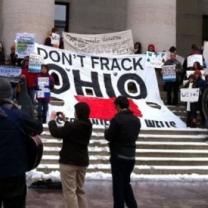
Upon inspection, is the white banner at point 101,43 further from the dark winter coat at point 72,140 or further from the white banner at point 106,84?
the dark winter coat at point 72,140

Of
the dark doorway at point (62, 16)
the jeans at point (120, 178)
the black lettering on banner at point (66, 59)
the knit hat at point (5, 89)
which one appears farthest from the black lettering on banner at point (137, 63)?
the knit hat at point (5, 89)

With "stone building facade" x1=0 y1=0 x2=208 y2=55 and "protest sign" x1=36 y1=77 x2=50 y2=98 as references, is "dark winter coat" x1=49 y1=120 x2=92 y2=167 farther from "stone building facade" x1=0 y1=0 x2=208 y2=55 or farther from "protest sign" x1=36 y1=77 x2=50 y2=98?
"stone building facade" x1=0 y1=0 x2=208 y2=55

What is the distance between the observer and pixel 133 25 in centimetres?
1997

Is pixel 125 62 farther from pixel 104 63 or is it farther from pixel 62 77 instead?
pixel 62 77

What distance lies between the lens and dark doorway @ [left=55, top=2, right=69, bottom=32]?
81.3 ft

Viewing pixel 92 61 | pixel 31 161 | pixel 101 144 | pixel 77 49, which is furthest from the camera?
pixel 77 49

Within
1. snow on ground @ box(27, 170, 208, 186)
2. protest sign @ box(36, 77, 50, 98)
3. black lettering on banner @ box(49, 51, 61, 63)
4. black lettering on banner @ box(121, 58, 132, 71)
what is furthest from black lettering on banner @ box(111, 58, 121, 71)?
snow on ground @ box(27, 170, 208, 186)

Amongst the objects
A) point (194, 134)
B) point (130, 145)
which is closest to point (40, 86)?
point (194, 134)

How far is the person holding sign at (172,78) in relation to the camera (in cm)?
1773

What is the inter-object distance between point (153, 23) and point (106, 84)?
349 centimetres

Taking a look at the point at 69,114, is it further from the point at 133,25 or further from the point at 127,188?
the point at 127,188

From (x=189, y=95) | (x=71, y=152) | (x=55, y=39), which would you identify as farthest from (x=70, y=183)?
(x=55, y=39)

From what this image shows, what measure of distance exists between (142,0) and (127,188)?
12777 mm

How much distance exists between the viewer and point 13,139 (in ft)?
17.2
